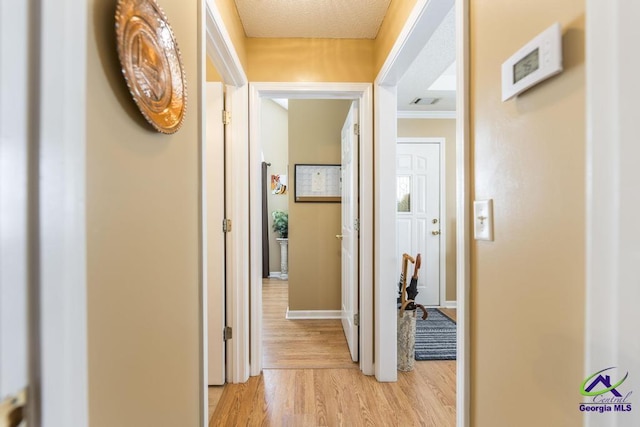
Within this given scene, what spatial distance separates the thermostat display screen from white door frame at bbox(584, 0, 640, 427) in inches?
5.6

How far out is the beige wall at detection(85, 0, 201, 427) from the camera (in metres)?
0.58

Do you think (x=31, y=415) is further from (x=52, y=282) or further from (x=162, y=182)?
(x=162, y=182)

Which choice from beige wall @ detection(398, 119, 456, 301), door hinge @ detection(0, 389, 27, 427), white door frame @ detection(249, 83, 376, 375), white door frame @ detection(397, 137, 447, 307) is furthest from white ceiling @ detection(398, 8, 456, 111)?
door hinge @ detection(0, 389, 27, 427)

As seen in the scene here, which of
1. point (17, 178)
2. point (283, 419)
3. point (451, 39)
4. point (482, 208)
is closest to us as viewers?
point (17, 178)

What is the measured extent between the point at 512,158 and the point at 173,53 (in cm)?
100

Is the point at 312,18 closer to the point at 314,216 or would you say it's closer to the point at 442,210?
the point at 314,216

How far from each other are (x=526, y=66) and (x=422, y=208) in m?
3.08

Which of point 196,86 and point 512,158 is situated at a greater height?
point 196,86

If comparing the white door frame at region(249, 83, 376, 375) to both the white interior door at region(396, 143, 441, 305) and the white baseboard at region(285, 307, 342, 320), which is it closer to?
the white baseboard at region(285, 307, 342, 320)

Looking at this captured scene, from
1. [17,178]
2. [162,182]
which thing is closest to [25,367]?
[17,178]

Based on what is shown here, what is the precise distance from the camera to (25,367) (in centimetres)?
32

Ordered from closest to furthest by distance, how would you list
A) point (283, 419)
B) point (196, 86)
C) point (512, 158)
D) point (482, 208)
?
point (512, 158) < point (482, 208) < point (196, 86) < point (283, 419)

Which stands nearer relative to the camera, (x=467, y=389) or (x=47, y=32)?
(x=47, y=32)

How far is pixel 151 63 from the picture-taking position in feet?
2.38
